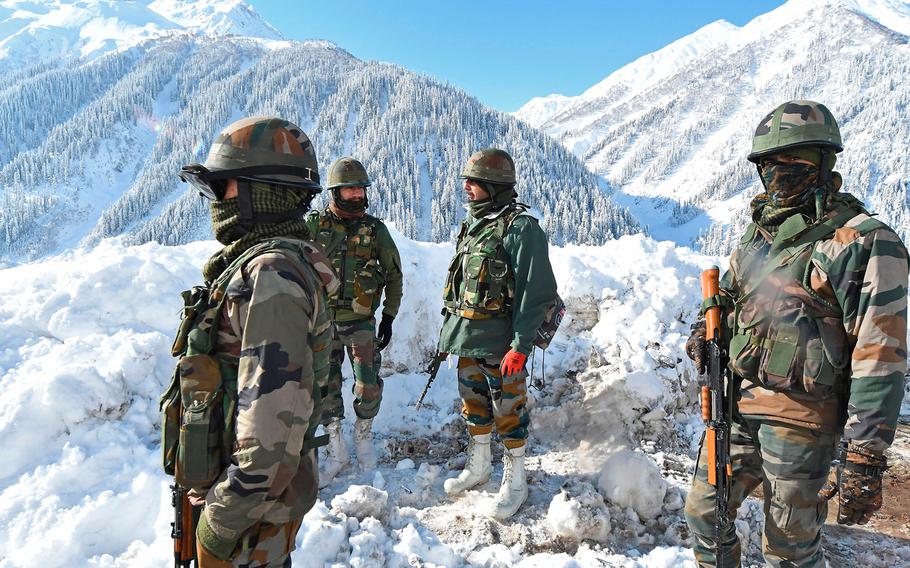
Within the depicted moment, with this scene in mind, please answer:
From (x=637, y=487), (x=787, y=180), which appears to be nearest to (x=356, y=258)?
(x=637, y=487)

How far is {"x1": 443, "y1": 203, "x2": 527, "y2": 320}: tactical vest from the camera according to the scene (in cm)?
395

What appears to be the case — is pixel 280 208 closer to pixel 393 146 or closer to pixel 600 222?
pixel 600 222

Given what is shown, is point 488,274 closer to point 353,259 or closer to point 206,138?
point 353,259

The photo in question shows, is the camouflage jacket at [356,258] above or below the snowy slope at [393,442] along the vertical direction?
above

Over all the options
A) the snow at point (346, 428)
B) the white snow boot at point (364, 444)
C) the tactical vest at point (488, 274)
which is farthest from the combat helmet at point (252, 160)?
the white snow boot at point (364, 444)

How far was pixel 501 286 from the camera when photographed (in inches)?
155

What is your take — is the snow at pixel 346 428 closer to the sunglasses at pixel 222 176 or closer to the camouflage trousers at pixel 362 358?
the camouflage trousers at pixel 362 358

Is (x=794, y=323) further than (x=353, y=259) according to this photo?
No

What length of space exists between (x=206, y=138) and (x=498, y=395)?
16157cm

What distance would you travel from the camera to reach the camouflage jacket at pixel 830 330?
2246 millimetres

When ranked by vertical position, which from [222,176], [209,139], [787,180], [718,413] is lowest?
[718,413]

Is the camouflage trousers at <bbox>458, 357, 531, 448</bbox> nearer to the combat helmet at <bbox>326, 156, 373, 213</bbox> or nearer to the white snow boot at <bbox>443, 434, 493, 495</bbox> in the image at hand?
the white snow boot at <bbox>443, 434, 493, 495</bbox>

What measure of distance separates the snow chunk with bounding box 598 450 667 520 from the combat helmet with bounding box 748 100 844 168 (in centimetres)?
265

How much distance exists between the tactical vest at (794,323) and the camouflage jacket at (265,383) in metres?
2.40
